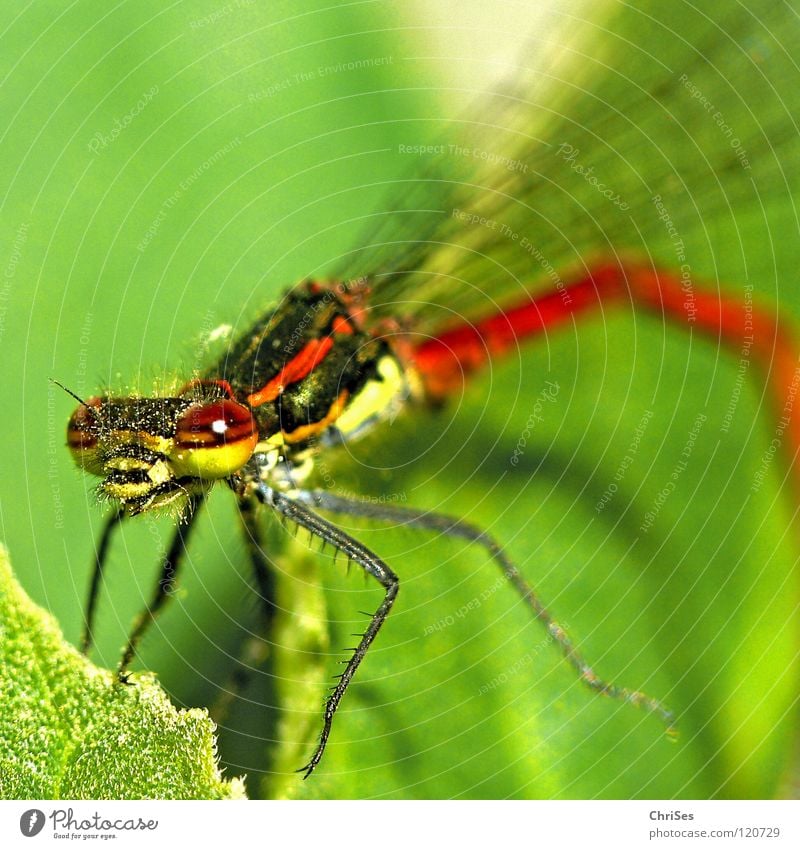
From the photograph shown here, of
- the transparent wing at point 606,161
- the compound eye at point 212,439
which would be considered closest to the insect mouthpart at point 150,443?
the compound eye at point 212,439

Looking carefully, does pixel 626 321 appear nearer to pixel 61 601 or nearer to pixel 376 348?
pixel 376 348

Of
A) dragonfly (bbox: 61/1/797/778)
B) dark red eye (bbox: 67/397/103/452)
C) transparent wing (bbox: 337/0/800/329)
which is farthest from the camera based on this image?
transparent wing (bbox: 337/0/800/329)

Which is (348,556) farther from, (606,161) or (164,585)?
(606,161)

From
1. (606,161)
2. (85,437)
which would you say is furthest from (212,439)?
(606,161)

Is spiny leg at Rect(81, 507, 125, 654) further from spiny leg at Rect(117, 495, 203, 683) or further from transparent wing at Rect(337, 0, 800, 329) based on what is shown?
transparent wing at Rect(337, 0, 800, 329)

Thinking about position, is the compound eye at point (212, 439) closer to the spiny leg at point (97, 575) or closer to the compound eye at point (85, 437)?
the compound eye at point (85, 437)

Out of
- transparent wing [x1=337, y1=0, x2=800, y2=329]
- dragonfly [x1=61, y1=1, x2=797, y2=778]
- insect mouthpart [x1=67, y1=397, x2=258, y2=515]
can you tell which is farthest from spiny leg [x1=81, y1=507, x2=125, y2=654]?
transparent wing [x1=337, y1=0, x2=800, y2=329]

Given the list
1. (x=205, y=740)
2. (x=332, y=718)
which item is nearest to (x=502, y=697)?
(x=332, y=718)
